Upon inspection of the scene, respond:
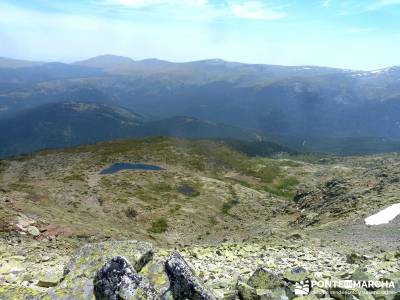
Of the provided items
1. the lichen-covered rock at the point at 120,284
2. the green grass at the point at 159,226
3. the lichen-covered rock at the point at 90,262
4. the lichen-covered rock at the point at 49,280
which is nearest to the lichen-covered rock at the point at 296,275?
the lichen-covered rock at the point at 90,262

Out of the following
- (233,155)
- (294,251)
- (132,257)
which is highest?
(132,257)

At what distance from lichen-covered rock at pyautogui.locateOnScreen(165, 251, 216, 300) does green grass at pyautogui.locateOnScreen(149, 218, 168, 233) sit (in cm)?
5932

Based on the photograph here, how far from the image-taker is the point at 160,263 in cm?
1633

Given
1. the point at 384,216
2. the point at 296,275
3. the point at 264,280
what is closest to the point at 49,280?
the point at 264,280

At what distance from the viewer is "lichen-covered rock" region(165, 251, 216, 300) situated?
512 inches

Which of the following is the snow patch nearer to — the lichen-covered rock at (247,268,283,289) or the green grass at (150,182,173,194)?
the lichen-covered rock at (247,268,283,289)

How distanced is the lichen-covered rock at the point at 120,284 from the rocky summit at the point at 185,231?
0.11 feet

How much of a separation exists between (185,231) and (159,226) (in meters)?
4.99

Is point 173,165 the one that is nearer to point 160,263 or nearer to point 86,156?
point 86,156

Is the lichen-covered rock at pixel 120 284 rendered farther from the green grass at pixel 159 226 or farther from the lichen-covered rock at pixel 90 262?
the green grass at pixel 159 226

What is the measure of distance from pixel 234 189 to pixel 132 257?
91.3 meters

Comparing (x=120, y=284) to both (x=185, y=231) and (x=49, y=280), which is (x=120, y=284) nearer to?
(x=49, y=280)

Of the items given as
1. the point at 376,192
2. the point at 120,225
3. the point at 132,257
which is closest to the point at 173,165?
the point at 120,225

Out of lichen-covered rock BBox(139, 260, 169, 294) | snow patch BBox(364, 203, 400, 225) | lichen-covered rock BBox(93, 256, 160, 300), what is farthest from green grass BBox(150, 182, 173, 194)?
lichen-covered rock BBox(93, 256, 160, 300)
